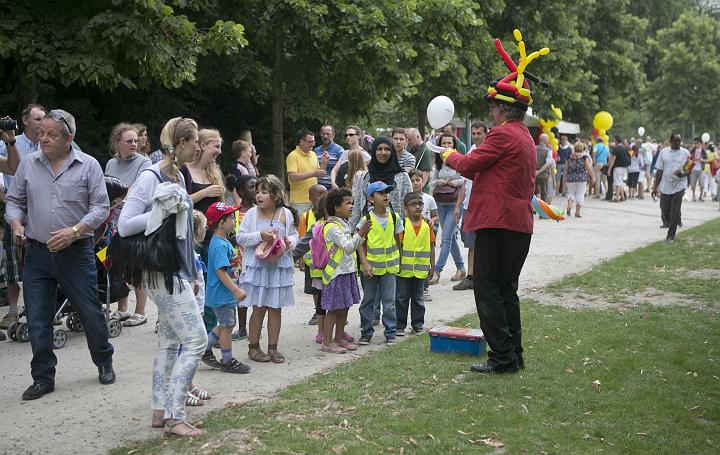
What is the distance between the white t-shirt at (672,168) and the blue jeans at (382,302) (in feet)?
30.2

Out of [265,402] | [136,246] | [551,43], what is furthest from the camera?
[551,43]

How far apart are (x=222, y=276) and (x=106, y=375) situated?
1.20 meters

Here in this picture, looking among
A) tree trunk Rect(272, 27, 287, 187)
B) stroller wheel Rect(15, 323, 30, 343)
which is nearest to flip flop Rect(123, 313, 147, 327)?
stroller wheel Rect(15, 323, 30, 343)

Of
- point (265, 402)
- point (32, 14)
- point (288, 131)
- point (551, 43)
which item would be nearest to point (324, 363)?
point (265, 402)

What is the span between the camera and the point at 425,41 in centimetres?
1853

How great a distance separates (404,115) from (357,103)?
47.1ft

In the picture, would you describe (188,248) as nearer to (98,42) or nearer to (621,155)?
(98,42)

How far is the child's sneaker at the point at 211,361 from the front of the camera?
23.3 feet

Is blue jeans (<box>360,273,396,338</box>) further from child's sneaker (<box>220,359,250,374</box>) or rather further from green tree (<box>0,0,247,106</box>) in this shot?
green tree (<box>0,0,247,106</box>)

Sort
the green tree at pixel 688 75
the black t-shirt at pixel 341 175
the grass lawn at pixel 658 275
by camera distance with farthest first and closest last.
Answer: the green tree at pixel 688 75, the black t-shirt at pixel 341 175, the grass lawn at pixel 658 275

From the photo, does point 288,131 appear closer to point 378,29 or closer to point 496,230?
point 378,29

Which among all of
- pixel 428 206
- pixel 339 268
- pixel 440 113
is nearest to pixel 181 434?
pixel 339 268

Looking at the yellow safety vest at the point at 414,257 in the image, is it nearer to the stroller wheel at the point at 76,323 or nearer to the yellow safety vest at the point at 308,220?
the yellow safety vest at the point at 308,220

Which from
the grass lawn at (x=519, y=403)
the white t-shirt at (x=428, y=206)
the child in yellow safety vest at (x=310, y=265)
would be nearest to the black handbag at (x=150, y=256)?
the grass lawn at (x=519, y=403)
